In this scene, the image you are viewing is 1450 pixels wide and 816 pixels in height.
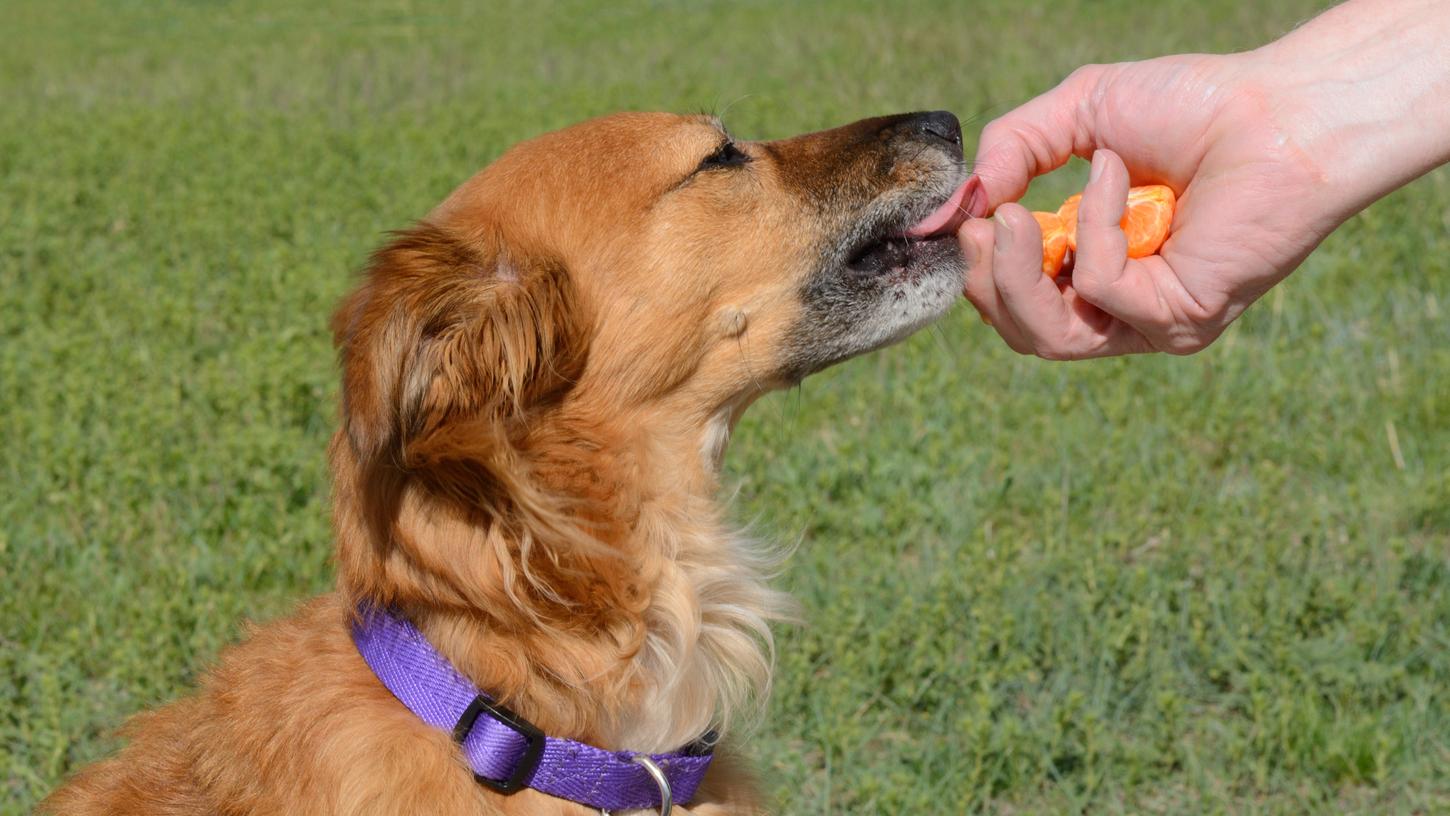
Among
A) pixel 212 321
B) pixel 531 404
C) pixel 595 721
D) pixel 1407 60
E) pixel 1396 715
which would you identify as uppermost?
pixel 1407 60

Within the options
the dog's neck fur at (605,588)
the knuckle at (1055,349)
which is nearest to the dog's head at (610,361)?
the dog's neck fur at (605,588)

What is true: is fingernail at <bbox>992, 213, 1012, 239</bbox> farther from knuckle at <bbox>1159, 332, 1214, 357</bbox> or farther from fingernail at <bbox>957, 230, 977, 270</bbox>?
knuckle at <bbox>1159, 332, 1214, 357</bbox>

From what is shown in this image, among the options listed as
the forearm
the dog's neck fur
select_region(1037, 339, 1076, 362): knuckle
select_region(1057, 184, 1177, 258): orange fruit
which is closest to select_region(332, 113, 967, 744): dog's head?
the dog's neck fur

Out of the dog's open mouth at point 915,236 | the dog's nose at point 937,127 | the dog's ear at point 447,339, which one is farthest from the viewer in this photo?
the dog's nose at point 937,127

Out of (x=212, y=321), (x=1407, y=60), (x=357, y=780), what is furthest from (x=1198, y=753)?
(x=212, y=321)

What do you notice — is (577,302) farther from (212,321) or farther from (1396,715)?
(212,321)

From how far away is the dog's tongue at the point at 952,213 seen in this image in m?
3.24

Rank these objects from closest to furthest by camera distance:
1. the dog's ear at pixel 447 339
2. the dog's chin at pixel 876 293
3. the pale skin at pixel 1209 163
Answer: the dog's ear at pixel 447 339 < the pale skin at pixel 1209 163 < the dog's chin at pixel 876 293

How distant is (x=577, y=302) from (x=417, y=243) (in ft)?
1.25

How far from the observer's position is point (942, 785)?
11.9 feet

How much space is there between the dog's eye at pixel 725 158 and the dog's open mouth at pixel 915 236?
34 centimetres

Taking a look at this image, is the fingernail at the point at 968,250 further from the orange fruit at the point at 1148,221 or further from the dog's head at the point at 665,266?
the orange fruit at the point at 1148,221

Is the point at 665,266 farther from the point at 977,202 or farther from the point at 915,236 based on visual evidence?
the point at 977,202

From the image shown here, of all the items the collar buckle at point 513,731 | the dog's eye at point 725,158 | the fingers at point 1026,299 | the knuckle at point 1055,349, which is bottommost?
the collar buckle at point 513,731
